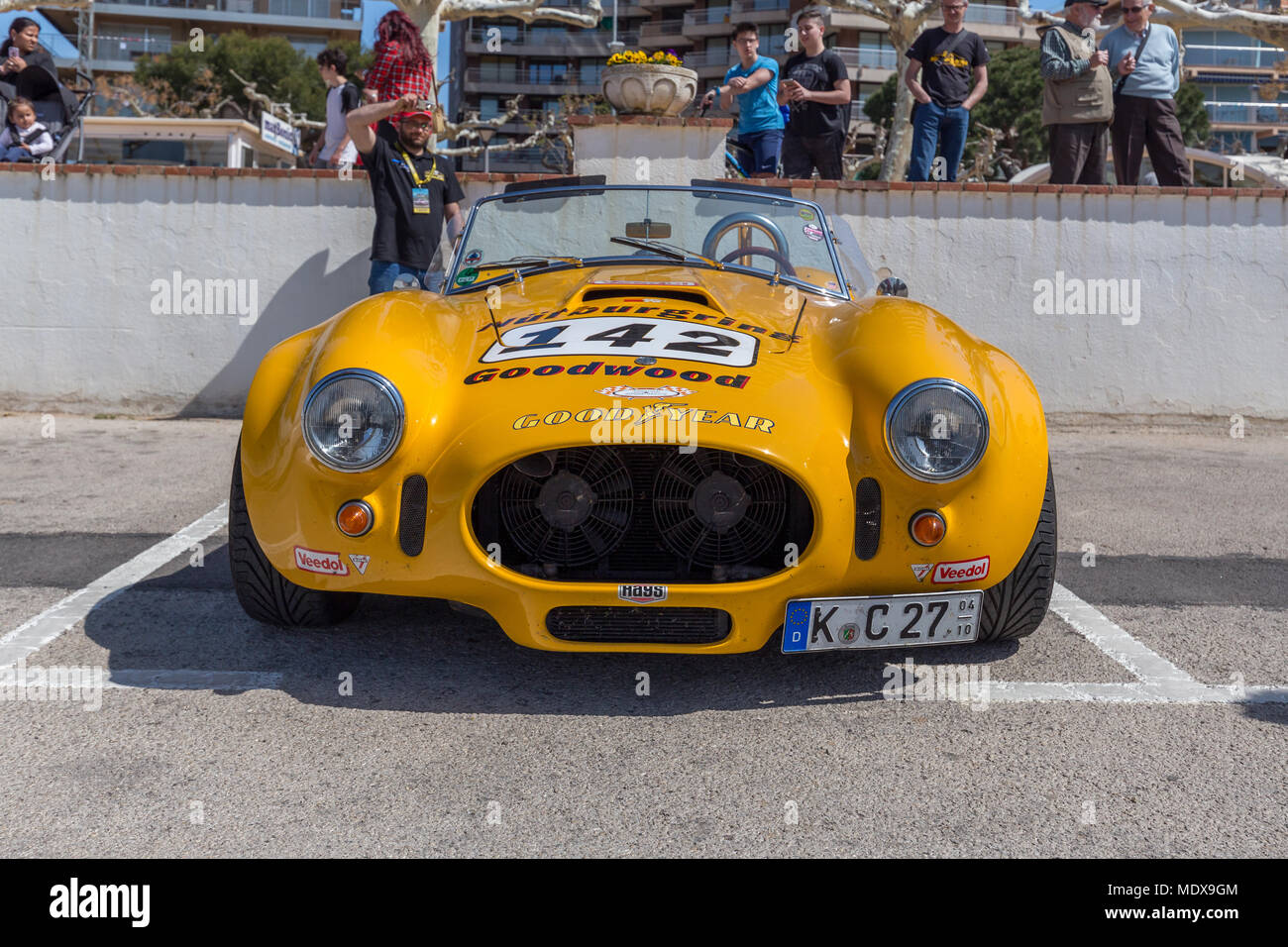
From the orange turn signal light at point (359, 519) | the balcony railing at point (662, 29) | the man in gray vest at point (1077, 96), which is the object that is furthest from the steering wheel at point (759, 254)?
the balcony railing at point (662, 29)

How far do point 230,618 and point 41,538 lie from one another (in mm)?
1357

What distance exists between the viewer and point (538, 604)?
270 cm

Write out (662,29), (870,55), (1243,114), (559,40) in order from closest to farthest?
(870,55) < (662,29) < (559,40) < (1243,114)

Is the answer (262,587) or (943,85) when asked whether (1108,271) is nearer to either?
(943,85)

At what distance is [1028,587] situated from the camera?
122 inches

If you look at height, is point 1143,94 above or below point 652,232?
above

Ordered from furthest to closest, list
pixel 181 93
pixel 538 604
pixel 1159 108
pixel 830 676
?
1. pixel 181 93
2. pixel 1159 108
3. pixel 830 676
4. pixel 538 604

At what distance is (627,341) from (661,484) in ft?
1.36

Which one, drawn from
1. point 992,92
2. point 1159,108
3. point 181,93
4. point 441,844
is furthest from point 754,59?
point 181,93

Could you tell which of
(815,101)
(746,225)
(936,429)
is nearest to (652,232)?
(746,225)

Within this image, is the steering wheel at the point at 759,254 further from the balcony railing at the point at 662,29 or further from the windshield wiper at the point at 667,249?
the balcony railing at the point at 662,29

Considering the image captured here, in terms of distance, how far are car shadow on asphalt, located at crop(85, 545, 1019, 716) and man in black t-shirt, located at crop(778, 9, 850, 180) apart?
19.0 ft

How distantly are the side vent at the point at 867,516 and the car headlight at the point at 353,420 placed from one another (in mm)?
1065
